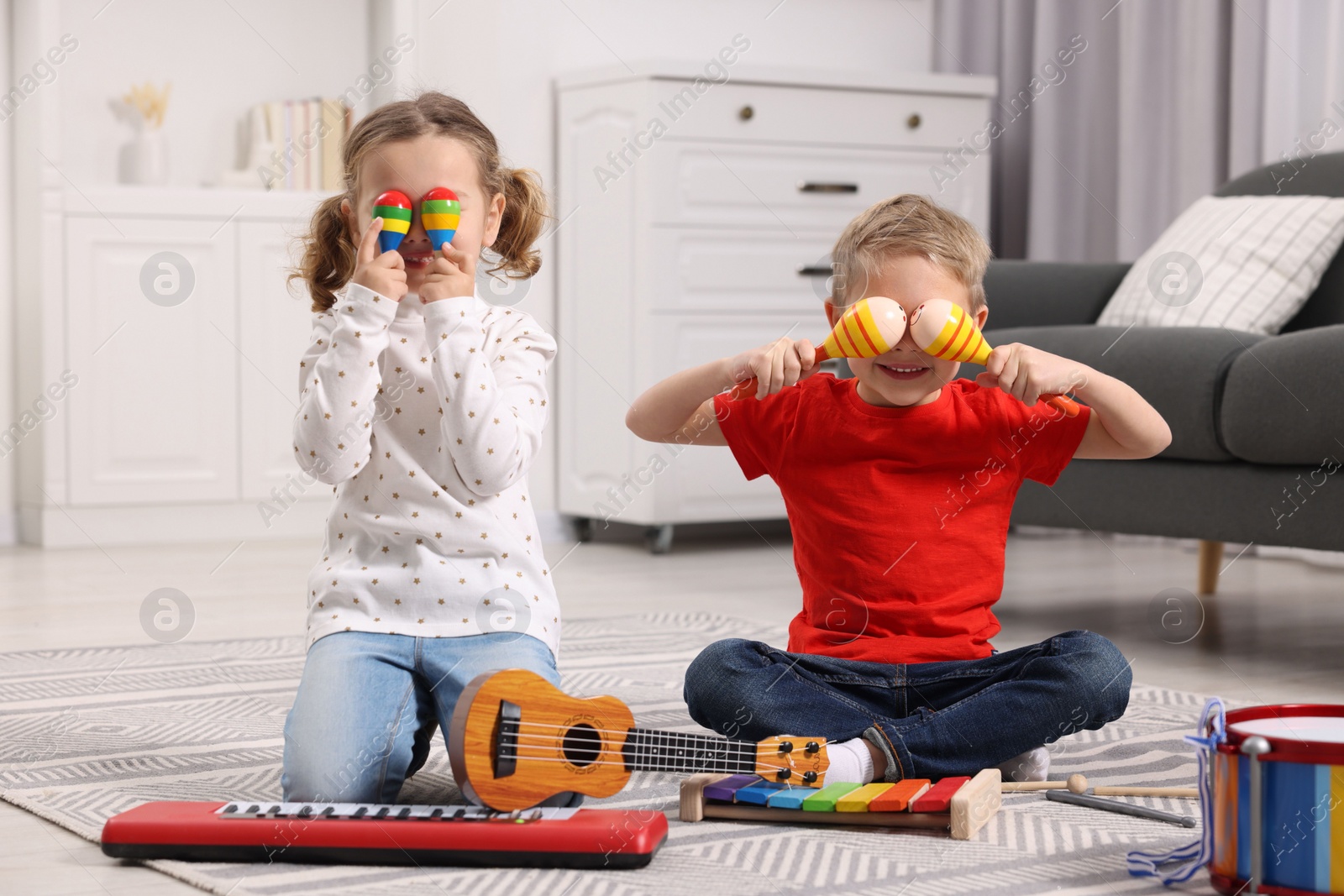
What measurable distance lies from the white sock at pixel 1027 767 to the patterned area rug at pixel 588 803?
0.12 feet

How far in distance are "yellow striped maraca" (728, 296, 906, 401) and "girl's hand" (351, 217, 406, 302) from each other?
1.07 ft

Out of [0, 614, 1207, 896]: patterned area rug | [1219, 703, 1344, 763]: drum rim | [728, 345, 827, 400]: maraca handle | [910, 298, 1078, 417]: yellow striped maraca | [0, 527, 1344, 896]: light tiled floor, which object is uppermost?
[910, 298, 1078, 417]: yellow striped maraca

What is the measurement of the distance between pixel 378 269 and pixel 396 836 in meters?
0.41

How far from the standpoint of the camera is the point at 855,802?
3.58 ft

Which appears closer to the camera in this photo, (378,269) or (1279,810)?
(1279,810)

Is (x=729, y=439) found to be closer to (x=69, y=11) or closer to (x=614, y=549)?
(x=614, y=549)

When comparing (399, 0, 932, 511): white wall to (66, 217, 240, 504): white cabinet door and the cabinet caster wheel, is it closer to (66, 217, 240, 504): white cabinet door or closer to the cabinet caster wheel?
the cabinet caster wheel

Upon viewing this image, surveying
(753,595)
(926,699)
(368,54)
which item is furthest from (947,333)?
(368,54)

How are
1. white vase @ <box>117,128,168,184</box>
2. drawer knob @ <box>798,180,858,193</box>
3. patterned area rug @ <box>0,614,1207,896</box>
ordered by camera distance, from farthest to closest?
white vase @ <box>117,128,168,184</box>, drawer knob @ <box>798,180,858,193</box>, patterned area rug @ <box>0,614,1207,896</box>

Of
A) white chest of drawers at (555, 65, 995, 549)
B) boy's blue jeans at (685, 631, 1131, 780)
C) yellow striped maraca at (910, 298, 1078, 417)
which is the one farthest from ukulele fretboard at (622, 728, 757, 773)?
white chest of drawers at (555, 65, 995, 549)

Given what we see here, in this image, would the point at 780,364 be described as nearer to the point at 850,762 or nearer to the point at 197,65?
the point at 850,762

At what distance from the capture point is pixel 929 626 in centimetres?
126

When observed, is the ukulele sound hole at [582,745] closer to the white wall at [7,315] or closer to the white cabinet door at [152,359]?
the white cabinet door at [152,359]

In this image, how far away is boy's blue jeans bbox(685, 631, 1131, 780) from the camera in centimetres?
120
